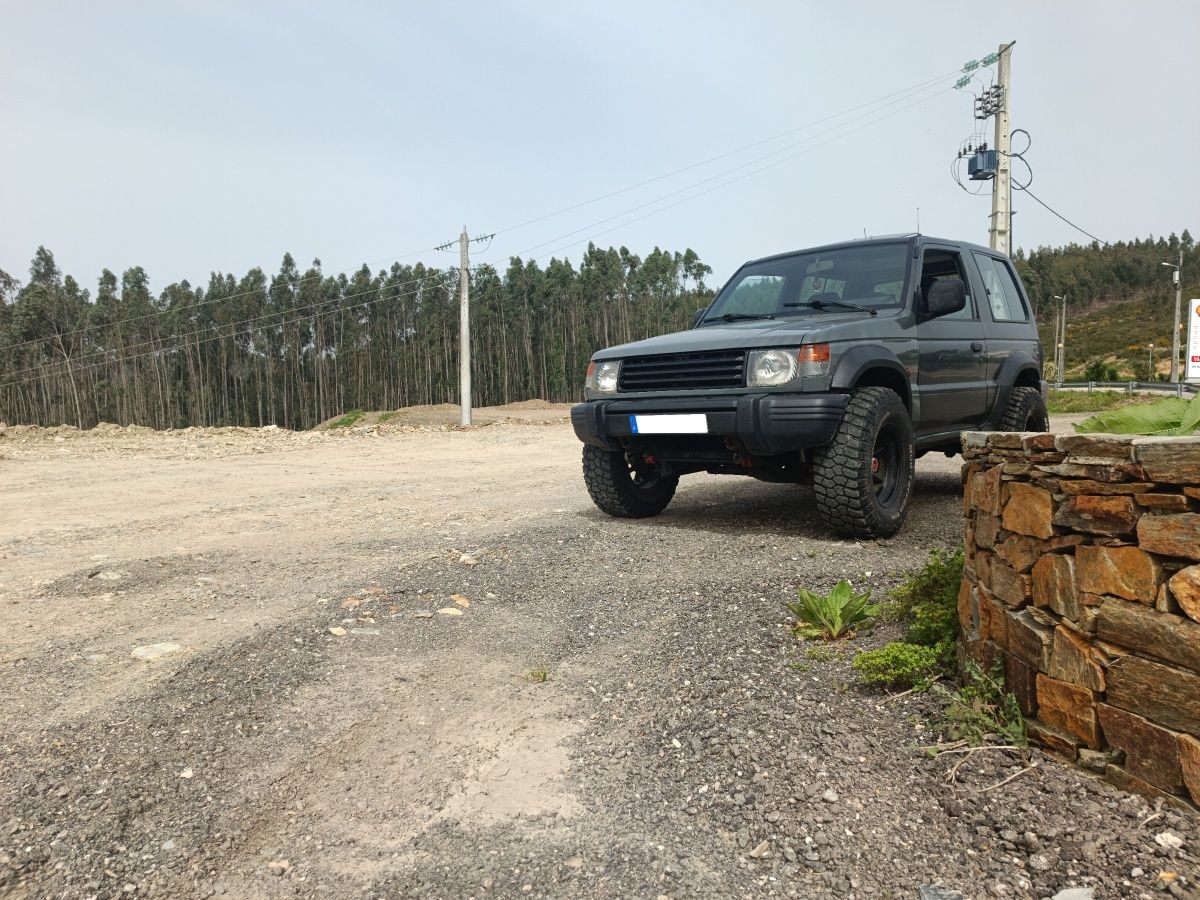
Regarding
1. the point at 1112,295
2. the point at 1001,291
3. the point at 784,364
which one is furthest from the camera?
the point at 1112,295

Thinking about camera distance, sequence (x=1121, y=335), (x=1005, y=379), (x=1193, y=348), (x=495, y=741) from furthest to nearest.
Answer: (x=1121, y=335) < (x=1193, y=348) < (x=1005, y=379) < (x=495, y=741)

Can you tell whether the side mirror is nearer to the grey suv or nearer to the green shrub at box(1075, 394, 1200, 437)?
the grey suv

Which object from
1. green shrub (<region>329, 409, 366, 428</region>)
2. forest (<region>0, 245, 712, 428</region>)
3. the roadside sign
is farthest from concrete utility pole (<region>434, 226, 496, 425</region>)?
forest (<region>0, 245, 712, 428</region>)

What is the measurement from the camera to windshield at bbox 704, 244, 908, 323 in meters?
5.91

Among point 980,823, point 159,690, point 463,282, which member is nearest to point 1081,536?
point 980,823

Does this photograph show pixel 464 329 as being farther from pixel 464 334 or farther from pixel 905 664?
pixel 905 664

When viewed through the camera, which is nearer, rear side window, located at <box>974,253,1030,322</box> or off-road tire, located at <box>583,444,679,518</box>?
off-road tire, located at <box>583,444,679,518</box>

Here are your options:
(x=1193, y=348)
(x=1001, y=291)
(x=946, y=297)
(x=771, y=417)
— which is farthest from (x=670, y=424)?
(x=1193, y=348)

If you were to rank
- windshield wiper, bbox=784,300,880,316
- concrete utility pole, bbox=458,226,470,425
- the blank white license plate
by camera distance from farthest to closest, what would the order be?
concrete utility pole, bbox=458,226,470,425, windshield wiper, bbox=784,300,880,316, the blank white license plate

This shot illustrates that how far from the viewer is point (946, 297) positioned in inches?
220

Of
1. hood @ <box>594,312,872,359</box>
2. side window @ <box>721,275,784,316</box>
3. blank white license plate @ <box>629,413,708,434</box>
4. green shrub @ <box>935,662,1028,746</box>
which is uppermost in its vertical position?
side window @ <box>721,275,784,316</box>

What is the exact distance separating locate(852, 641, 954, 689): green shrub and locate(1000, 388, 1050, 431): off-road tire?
4226mm

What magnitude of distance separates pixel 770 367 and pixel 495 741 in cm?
308

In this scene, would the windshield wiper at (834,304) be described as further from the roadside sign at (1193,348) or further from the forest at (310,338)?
the forest at (310,338)
